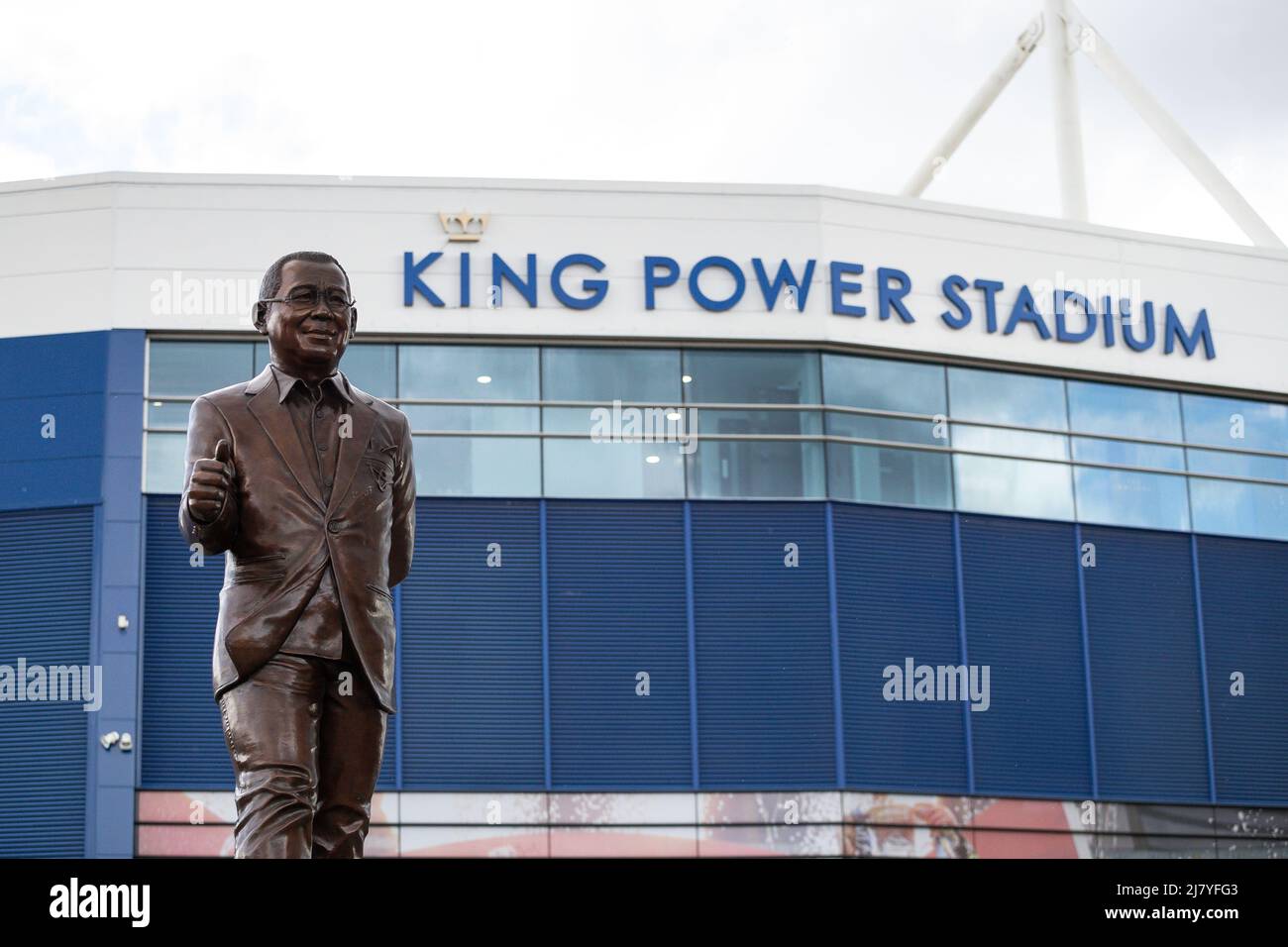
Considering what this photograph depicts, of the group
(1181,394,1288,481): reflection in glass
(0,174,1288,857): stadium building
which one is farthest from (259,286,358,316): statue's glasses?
(1181,394,1288,481): reflection in glass

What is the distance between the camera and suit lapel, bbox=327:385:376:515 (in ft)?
28.2

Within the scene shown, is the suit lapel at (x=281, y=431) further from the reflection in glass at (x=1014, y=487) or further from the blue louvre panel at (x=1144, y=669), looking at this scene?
the blue louvre panel at (x=1144, y=669)

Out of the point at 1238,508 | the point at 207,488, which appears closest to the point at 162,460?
the point at 1238,508

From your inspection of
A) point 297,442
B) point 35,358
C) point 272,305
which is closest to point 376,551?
point 297,442

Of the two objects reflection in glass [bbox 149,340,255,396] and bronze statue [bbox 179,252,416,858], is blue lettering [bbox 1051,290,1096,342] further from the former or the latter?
bronze statue [bbox 179,252,416,858]

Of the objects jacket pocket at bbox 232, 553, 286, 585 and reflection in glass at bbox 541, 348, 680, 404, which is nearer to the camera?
jacket pocket at bbox 232, 553, 286, 585

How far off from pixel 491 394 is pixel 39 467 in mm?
6620

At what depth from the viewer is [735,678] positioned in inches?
1198

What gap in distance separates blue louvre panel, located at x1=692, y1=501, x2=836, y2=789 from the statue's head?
71.7 feet

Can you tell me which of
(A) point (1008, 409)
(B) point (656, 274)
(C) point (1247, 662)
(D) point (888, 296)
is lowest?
(C) point (1247, 662)

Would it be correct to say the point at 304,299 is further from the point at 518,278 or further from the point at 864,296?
the point at 864,296

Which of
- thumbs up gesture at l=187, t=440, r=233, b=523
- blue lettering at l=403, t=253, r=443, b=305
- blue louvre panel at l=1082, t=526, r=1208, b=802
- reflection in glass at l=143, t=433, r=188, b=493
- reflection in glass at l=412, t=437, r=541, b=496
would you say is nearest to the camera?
thumbs up gesture at l=187, t=440, r=233, b=523

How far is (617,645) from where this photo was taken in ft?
99.8

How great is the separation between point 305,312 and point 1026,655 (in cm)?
2429
